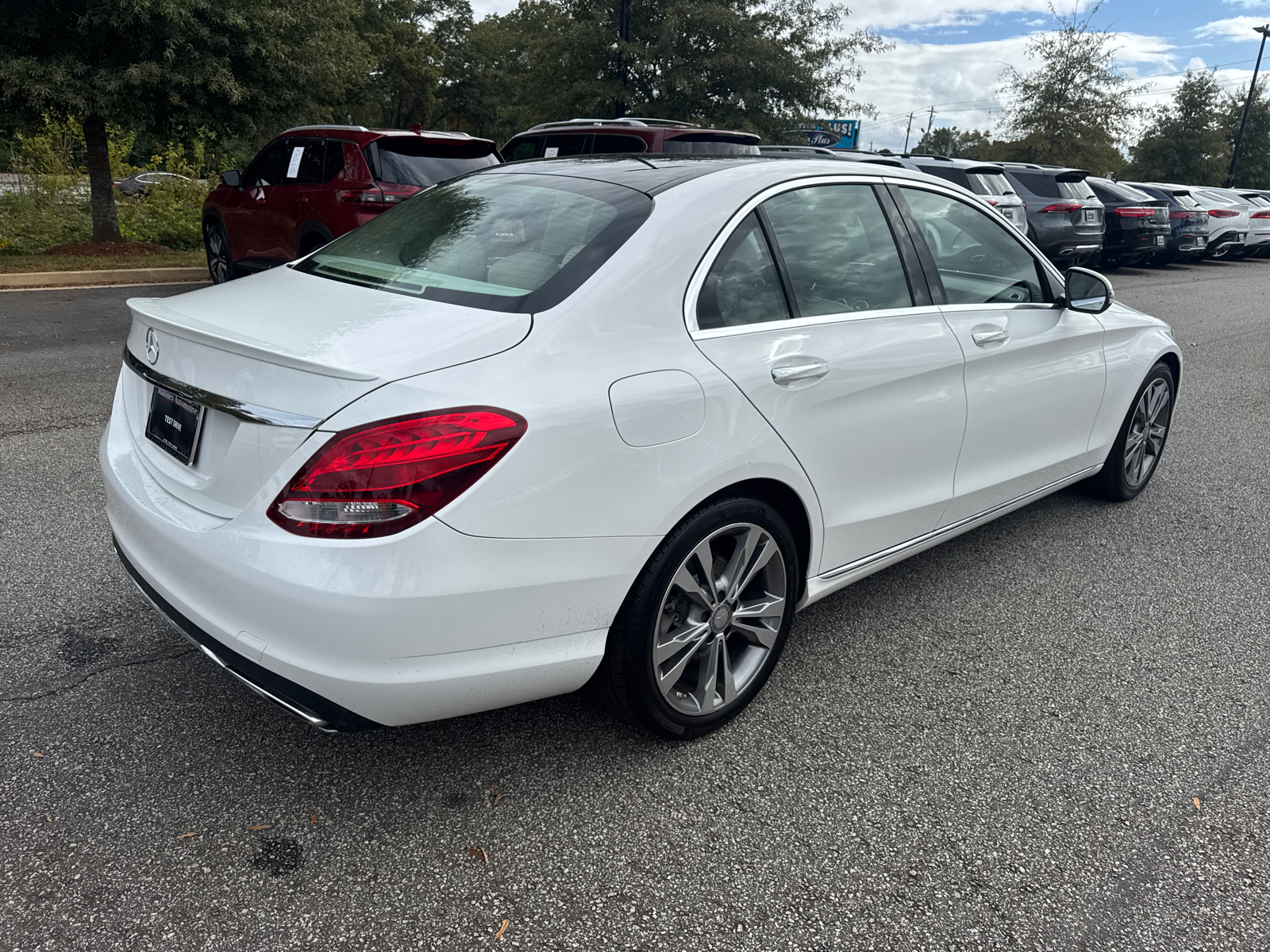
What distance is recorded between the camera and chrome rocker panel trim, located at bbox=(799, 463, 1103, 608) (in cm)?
306

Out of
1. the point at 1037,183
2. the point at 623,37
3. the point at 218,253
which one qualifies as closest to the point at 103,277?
the point at 218,253

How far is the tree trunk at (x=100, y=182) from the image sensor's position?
520 inches

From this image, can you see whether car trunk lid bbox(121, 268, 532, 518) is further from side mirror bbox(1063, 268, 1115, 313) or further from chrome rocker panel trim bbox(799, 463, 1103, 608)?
side mirror bbox(1063, 268, 1115, 313)

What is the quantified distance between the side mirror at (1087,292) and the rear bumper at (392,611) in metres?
2.59

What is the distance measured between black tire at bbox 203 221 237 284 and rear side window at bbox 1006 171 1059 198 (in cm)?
1251

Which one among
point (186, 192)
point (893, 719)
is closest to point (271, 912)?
point (893, 719)

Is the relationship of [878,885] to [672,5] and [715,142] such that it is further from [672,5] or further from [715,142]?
[672,5]

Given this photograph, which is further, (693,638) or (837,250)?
(837,250)

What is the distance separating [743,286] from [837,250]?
0.54m

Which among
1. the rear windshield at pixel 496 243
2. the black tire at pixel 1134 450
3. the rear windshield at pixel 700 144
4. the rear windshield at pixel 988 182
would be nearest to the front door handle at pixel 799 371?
the rear windshield at pixel 496 243

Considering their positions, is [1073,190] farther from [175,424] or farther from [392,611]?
[392,611]

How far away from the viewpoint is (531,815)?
2.46 metres

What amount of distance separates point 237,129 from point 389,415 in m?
13.6

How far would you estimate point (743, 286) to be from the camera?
2.76m
